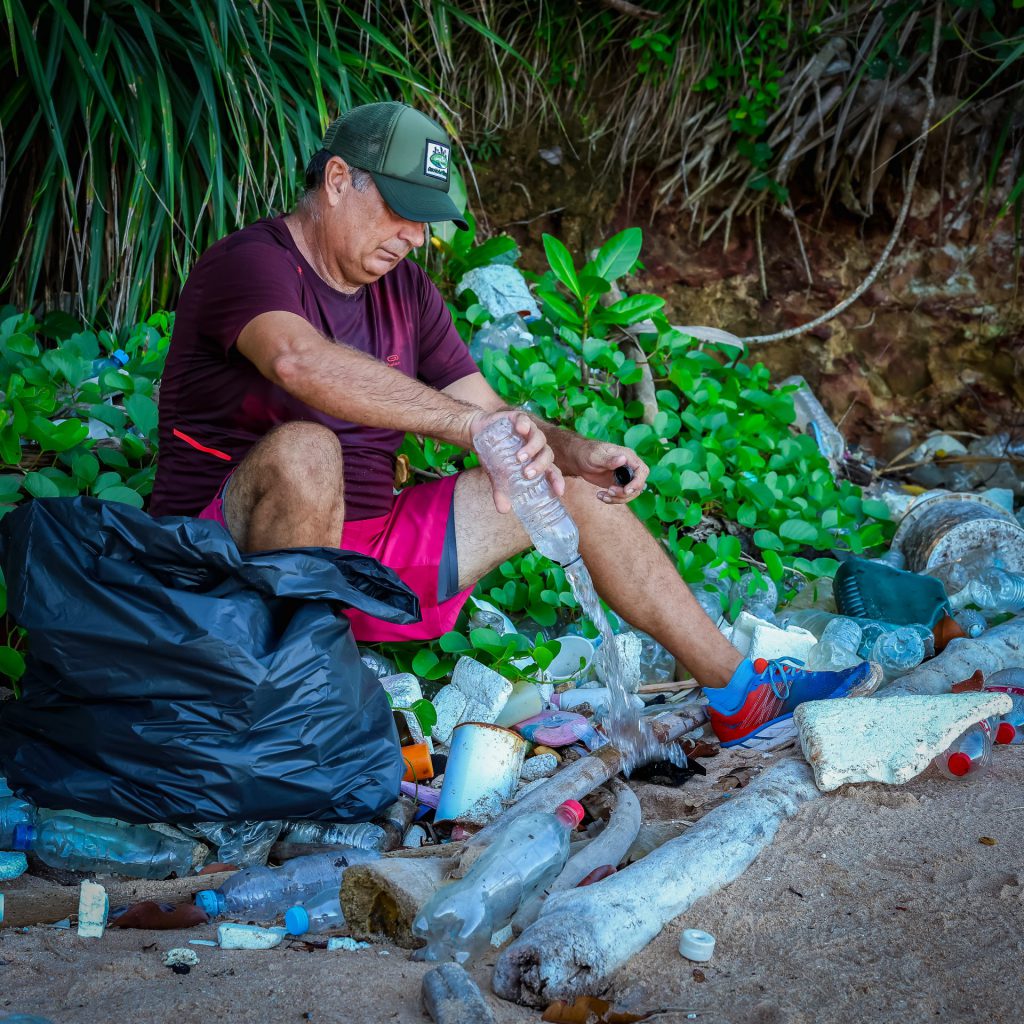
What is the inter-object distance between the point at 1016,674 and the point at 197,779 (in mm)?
1857

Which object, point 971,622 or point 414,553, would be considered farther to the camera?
point 971,622

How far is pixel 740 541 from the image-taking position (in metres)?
3.36

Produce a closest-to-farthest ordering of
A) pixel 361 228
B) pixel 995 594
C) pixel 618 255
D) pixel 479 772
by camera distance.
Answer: pixel 479 772 → pixel 361 228 → pixel 995 594 → pixel 618 255

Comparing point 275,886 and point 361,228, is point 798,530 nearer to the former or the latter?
point 361,228

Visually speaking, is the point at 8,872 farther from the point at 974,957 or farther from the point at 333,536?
the point at 974,957

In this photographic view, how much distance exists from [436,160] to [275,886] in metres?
1.55

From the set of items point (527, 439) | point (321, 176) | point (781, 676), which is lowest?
point (781, 676)

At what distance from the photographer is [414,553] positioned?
7.78 ft

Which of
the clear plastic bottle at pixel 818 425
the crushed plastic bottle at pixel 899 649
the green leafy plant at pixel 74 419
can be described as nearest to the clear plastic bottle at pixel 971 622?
the crushed plastic bottle at pixel 899 649

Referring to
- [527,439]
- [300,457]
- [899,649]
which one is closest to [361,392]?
[300,457]

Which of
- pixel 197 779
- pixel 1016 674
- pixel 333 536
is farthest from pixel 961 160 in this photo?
pixel 197 779

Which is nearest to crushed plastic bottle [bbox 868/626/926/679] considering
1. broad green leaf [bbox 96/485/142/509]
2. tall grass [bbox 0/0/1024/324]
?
broad green leaf [bbox 96/485/142/509]

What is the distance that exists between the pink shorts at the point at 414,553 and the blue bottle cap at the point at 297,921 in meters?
0.77

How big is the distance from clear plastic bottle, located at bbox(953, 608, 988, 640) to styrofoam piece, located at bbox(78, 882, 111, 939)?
7.73 ft
